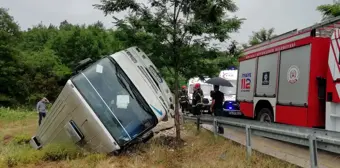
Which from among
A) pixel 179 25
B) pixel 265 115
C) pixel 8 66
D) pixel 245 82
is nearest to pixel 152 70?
pixel 179 25

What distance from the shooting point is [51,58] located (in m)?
46.3

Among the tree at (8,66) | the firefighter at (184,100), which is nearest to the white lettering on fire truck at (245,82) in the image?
the firefighter at (184,100)

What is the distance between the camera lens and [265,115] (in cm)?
1084

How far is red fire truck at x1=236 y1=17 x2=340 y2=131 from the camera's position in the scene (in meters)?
7.78

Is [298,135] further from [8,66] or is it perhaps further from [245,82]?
[8,66]

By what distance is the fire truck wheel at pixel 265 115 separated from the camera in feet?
34.2

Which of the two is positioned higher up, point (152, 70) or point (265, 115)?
point (152, 70)

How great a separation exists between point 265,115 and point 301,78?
2351 millimetres

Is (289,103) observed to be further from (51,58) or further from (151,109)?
(51,58)

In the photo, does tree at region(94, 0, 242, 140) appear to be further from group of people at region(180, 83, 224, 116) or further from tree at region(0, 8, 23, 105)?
tree at region(0, 8, 23, 105)

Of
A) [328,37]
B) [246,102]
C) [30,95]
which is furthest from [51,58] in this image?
[328,37]

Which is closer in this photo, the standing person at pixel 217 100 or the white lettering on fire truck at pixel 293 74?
the white lettering on fire truck at pixel 293 74

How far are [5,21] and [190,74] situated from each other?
125 feet

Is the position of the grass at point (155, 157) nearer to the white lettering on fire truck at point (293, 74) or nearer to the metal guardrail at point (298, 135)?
the metal guardrail at point (298, 135)
